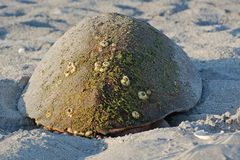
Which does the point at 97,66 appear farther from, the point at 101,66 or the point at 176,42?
the point at 176,42

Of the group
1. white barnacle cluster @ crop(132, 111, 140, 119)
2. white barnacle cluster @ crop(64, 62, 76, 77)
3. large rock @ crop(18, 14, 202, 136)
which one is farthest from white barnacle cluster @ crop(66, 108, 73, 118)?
white barnacle cluster @ crop(132, 111, 140, 119)

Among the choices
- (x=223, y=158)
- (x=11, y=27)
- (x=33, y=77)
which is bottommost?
(x=11, y=27)

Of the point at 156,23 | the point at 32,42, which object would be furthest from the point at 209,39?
the point at 32,42

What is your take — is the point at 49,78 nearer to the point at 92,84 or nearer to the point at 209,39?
the point at 92,84

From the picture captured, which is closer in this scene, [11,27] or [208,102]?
[208,102]

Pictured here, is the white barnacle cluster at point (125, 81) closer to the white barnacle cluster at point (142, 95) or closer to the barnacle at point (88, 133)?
the white barnacle cluster at point (142, 95)

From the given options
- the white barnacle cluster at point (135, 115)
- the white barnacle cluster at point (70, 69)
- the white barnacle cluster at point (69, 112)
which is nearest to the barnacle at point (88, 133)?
Answer: the white barnacle cluster at point (69, 112)
